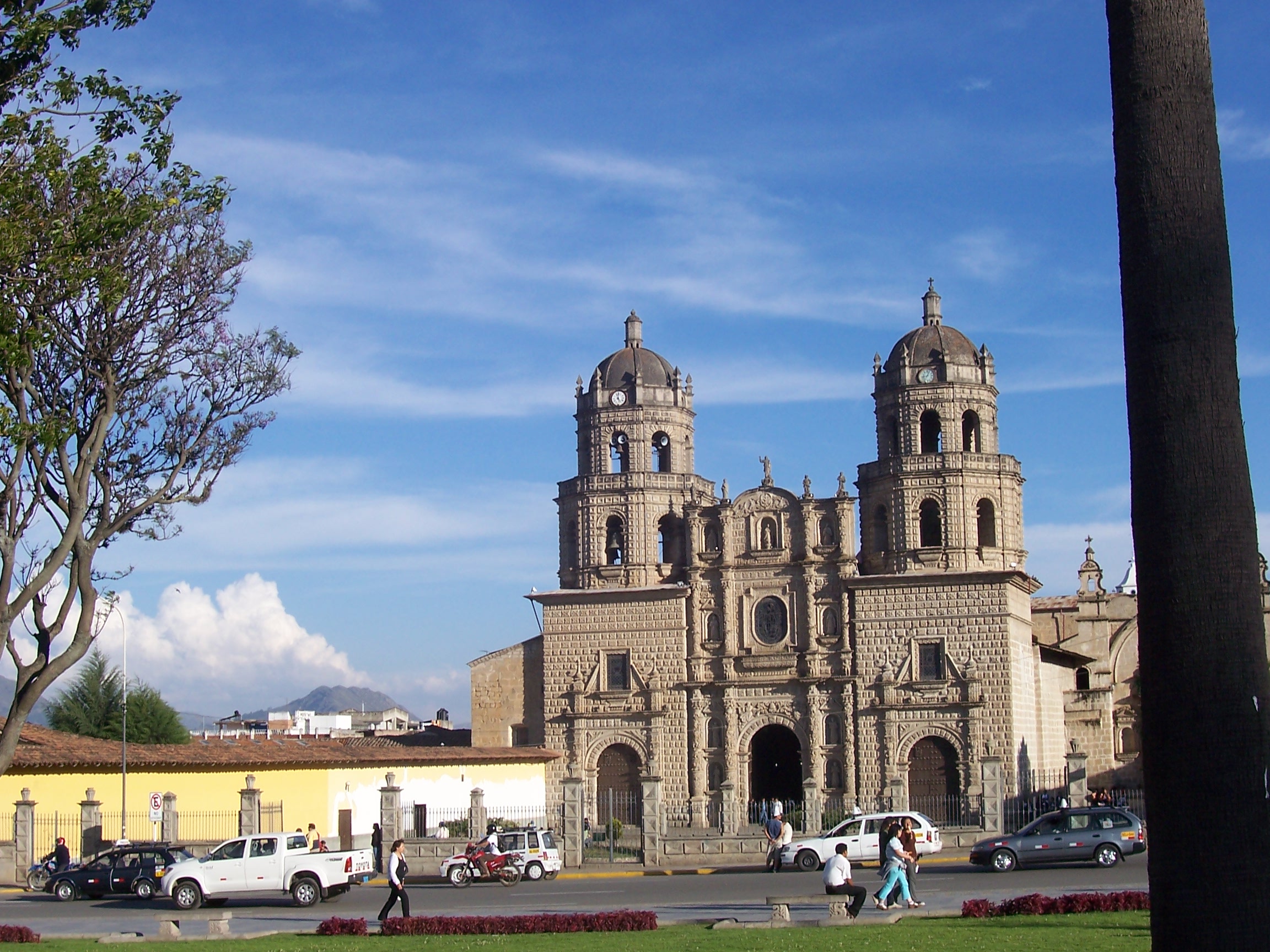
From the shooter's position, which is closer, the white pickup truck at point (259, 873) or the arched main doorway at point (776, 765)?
the white pickup truck at point (259, 873)

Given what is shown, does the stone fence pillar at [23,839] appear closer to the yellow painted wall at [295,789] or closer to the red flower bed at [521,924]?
the yellow painted wall at [295,789]

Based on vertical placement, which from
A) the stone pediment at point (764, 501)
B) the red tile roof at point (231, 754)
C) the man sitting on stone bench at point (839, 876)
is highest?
the stone pediment at point (764, 501)

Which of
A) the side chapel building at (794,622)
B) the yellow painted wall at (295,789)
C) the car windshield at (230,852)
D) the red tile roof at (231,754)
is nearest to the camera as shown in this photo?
the car windshield at (230,852)

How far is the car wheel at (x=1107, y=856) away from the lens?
86.1ft

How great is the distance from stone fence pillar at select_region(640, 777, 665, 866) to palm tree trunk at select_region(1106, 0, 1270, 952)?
2603cm

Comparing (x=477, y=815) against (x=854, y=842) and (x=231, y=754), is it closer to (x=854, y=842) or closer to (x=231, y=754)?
(x=231, y=754)

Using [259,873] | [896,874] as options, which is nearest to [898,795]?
[259,873]

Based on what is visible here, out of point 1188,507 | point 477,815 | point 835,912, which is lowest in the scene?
point 835,912

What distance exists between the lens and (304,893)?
82.0 feet

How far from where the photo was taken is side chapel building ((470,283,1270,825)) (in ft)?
148

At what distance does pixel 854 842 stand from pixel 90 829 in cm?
1629

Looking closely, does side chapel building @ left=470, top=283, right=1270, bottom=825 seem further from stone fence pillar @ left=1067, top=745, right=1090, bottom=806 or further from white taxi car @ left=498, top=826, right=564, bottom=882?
white taxi car @ left=498, top=826, right=564, bottom=882

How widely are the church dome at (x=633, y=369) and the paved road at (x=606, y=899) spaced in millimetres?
22731

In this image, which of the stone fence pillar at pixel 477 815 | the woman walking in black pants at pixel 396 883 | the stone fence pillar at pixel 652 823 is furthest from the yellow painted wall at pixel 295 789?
the woman walking in black pants at pixel 396 883
